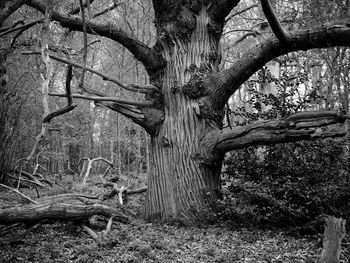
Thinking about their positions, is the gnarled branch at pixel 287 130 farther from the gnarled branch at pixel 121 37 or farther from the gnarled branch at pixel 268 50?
the gnarled branch at pixel 121 37

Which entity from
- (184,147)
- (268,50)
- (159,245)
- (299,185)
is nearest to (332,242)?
(299,185)

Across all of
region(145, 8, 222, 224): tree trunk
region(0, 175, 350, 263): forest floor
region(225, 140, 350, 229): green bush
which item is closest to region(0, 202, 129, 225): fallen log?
region(0, 175, 350, 263): forest floor

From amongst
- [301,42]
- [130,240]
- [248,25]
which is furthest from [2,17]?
[248,25]

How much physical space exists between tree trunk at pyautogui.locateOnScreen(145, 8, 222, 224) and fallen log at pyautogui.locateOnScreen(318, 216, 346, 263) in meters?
2.51

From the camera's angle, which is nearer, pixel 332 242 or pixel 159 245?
pixel 332 242

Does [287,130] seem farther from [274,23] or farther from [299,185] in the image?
[274,23]

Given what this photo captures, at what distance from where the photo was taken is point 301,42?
523 cm

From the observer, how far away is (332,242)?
3566mm

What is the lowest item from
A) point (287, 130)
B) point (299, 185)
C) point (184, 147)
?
point (299, 185)

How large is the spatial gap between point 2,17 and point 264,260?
4.02 meters

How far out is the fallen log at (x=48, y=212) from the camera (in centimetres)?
459

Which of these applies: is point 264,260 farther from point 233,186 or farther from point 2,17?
point 2,17

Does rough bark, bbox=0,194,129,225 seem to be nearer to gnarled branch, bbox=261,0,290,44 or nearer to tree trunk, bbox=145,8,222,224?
tree trunk, bbox=145,8,222,224

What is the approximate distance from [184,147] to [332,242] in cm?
314
